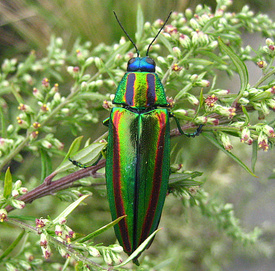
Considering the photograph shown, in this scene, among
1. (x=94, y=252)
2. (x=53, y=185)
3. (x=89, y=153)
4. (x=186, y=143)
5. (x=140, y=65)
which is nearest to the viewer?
(x=94, y=252)

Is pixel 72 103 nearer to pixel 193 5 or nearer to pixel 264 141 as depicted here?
pixel 264 141

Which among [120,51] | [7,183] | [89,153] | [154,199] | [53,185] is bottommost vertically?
[154,199]

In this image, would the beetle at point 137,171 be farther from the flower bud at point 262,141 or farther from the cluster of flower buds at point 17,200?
the cluster of flower buds at point 17,200

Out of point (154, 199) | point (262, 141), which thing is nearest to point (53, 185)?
point (154, 199)

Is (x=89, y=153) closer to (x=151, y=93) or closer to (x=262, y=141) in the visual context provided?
(x=151, y=93)

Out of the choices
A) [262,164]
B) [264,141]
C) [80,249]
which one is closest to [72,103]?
[80,249]

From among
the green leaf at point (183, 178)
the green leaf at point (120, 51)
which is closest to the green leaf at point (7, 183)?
the green leaf at point (183, 178)

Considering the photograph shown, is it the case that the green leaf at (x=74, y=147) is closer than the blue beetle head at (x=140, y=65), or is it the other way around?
the green leaf at (x=74, y=147)
